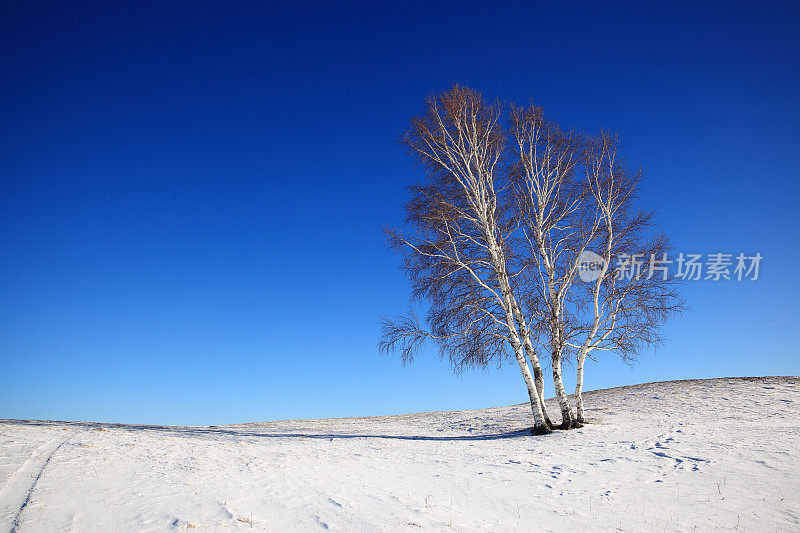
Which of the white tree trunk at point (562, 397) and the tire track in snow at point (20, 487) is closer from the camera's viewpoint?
the tire track in snow at point (20, 487)

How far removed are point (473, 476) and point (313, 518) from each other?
385cm

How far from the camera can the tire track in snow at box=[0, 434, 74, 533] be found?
593 centimetres

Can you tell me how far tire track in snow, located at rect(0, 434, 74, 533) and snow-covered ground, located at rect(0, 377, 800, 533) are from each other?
0.04 metres

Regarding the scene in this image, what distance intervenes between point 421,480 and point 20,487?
688cm

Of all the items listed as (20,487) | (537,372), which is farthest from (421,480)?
(537,372)

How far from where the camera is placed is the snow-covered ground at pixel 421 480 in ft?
20.0

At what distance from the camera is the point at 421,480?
8.50 meters

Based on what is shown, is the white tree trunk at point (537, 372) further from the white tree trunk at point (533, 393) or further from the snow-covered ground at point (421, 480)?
the snow-covered ground at point (421, 480)

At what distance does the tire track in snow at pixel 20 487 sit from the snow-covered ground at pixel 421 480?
0.04 meters

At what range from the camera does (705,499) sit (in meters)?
6.89

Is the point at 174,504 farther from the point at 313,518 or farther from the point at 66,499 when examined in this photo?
the point at 313,518

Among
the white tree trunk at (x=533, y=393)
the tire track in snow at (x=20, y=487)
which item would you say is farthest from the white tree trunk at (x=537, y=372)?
the tire track in snow at (x=20, y=487)

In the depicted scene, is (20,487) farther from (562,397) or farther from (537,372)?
(562,397)

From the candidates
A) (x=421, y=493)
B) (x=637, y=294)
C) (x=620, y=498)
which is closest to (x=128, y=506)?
(x=421, y=493)
